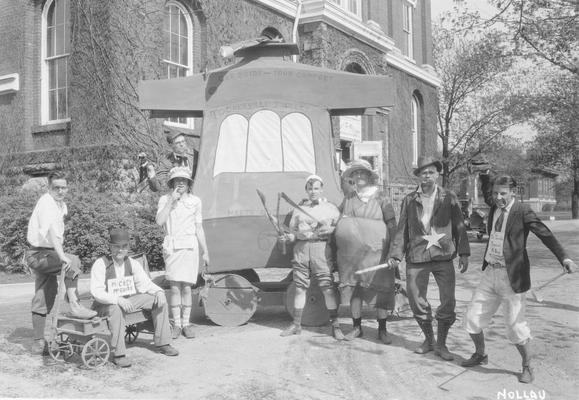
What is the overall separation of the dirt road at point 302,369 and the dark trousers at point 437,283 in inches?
15.4

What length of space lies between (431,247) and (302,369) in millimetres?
1617

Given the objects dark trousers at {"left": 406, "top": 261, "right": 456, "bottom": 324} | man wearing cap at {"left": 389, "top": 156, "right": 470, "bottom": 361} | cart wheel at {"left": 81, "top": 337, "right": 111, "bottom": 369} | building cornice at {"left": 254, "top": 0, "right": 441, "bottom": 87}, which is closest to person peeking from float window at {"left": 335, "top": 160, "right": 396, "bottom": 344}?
man wearing cap at {"left": 389, "top": 156, "right": 470, "bottom": 361}

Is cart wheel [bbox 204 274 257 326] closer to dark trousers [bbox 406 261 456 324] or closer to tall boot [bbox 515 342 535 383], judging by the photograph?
dark trousers [bbox 406 261 456 324]

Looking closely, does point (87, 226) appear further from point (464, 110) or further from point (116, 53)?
point (464, 110)

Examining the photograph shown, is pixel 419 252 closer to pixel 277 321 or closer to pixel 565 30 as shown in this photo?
pixel 277 321

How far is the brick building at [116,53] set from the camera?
→ 12984 millimetres

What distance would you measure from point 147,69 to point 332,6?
6.73 m

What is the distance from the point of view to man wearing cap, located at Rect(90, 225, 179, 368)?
5.20m

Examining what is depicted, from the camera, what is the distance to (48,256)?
19.0 ft

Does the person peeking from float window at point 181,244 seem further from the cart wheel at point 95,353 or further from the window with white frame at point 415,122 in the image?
the window with white frame at point 415,122

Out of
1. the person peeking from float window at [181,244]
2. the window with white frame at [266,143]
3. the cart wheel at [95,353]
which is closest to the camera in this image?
the cart wheel at [95,353]

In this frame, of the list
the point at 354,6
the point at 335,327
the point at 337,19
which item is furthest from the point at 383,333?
the point at 354,6

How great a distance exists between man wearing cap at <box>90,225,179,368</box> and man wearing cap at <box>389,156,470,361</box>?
224cm

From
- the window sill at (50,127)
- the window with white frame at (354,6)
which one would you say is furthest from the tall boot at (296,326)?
the window with white frame at (354,6)
